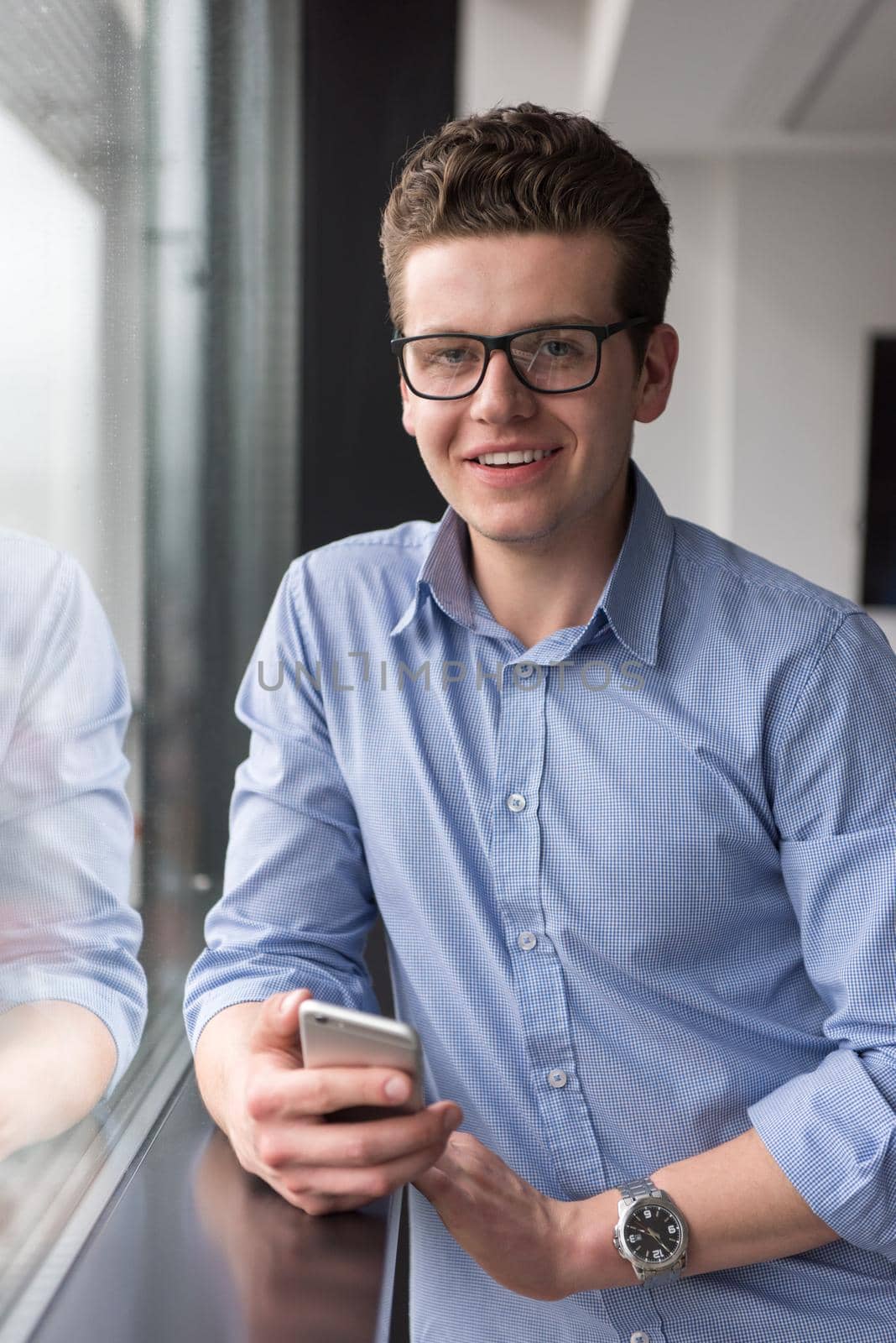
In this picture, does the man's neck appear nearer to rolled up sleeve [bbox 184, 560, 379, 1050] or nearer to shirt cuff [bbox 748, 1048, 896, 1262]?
rolled up sleeve [bbox 184, 560, 379, 1050]

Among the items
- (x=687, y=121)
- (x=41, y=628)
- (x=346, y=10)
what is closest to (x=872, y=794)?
(x=41, y=628)

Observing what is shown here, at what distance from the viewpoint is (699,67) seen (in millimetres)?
3553

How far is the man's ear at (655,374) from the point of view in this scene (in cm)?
127

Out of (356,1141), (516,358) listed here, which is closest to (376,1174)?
(356,1141)

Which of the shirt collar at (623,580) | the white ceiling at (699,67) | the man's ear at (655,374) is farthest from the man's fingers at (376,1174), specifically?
the white ceiling at (699,67)

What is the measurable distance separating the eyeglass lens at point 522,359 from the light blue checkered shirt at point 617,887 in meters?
0.18

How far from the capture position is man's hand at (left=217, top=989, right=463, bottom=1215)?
0.81 meters

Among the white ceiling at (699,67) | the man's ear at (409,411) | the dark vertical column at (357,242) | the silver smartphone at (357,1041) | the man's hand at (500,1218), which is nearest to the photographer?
the silver smartphone at (357,1041)

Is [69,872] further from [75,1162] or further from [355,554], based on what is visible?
[355,554]

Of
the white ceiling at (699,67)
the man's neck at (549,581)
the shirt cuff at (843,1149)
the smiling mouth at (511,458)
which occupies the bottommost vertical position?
the shirt cuff at (843,1149)

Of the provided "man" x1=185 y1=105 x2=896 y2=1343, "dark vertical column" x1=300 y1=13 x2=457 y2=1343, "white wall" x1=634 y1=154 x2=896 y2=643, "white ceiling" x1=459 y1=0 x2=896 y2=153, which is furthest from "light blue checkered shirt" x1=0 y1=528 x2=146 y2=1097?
"white wall" x1=634 y1=154 x2=896 y2=643

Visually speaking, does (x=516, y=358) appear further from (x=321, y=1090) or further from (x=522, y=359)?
(x=321, y=1090)

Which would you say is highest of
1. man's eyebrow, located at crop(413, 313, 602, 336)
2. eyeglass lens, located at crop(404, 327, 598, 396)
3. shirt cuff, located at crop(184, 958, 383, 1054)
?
man's eyebrow, located at crop(413, 313, 602, 336)

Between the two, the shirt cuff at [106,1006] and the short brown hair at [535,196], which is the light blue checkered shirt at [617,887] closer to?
the shirt cuff at [106,1006]
